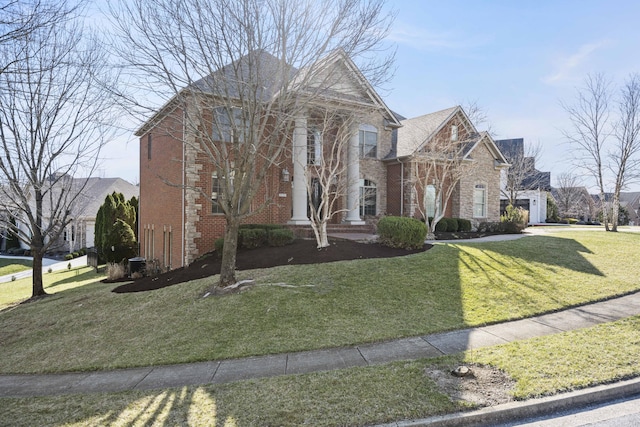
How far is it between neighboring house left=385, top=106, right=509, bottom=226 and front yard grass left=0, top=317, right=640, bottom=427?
1434 centimetres

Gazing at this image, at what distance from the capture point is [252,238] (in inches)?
556

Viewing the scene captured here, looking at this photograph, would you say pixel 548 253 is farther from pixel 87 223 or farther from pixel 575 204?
pixel 575 204

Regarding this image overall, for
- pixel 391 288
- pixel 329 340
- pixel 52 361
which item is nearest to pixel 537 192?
pixel 391 288

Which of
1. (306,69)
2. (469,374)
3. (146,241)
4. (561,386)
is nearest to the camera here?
(561,386)

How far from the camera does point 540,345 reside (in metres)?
5.75

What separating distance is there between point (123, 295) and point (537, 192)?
41.5m

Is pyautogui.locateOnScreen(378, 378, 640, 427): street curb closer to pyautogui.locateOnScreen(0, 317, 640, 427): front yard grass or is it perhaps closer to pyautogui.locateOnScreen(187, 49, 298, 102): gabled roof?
pyautogui.locateOnScreen(0, 317, 640, 427): front yard grass

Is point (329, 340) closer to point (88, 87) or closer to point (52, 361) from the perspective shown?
point (52, 361)

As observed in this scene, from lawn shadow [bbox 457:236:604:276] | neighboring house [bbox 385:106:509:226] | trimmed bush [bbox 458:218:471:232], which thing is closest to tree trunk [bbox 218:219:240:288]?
lawn shadow [bbox 457:236:604:276]

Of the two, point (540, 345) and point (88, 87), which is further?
point (88, 87)

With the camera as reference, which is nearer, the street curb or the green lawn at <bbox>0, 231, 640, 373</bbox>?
the street curb

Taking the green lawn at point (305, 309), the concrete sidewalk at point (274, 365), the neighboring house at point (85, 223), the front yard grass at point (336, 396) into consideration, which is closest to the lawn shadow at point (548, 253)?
the green lawn at point (305, 309)

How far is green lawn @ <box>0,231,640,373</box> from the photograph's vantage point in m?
6.68

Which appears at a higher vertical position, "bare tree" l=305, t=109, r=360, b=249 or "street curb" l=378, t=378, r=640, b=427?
"bare tree" l=305, t=109, r=360, b=249
